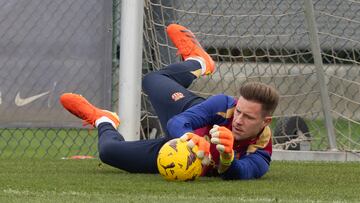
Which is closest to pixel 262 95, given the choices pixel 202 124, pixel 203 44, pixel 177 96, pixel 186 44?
pixel 202 124

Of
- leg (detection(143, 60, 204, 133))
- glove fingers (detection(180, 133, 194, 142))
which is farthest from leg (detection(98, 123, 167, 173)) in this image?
glove fingers (detection(180, 133, 194, 142))

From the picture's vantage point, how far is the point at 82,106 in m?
7.43

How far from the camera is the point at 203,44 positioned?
9273mm

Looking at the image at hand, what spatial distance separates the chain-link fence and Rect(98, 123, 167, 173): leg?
1943 millimetres

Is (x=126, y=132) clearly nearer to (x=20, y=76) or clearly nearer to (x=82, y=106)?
(x=82, y=106)

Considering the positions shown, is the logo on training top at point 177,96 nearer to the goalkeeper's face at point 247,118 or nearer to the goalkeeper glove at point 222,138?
the goalkeeper's face at point 247,118

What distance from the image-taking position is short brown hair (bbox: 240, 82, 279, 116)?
6059mm

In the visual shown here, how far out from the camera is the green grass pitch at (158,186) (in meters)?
5.42

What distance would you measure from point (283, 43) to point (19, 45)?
2407mm

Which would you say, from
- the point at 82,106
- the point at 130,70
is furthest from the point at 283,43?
the point at 82,106

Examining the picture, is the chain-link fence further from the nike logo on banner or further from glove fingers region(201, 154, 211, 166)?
glove fingers region(201, 154, 211, 166)

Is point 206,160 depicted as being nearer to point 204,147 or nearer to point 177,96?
point 204,147

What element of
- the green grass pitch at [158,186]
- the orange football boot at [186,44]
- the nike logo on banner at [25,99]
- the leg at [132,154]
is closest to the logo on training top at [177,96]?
the leg at [132,154]

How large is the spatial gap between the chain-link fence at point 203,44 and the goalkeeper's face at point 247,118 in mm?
2686
